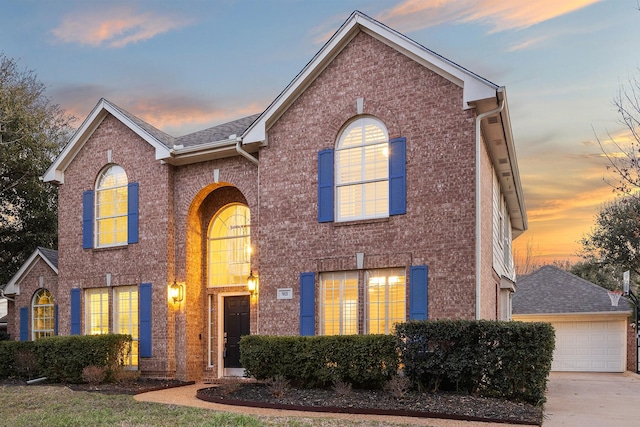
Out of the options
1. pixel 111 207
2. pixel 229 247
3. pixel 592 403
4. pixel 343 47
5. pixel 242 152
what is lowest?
pixel 592 403

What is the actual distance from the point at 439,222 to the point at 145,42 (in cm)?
Result: 1098

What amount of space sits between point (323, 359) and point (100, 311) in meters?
8.04

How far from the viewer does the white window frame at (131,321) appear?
53.3 feet

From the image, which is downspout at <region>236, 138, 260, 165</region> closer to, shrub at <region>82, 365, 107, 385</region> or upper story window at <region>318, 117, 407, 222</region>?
upper story window at <region>318, 117, 407, 222</region>

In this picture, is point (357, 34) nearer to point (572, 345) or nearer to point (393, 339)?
point (393, 339)

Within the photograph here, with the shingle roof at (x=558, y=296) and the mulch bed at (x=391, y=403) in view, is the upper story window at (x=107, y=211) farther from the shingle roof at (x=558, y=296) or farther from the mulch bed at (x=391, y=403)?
the shingle roof at (x=558, y=296)

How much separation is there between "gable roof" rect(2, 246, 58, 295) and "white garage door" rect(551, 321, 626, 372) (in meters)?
17.8

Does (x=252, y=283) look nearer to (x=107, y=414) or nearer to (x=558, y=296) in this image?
(x=107, y=414)

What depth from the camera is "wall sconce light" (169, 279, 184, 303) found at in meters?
15.8

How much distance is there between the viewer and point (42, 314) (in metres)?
20.1

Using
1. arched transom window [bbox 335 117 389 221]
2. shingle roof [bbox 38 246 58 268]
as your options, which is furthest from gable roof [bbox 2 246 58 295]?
arched transom window [bbox 335 117 389 221]

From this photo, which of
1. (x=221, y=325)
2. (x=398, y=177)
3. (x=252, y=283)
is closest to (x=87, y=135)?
(x=221, y=325)

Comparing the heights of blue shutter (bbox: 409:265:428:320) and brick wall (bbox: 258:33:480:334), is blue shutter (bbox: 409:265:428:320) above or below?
below

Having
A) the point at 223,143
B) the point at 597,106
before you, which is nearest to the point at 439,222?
the point at 597,106
